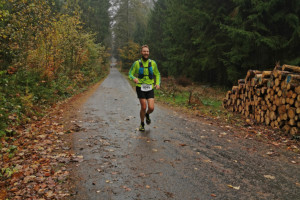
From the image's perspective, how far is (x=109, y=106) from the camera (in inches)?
414

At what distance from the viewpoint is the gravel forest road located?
3451 millimetres

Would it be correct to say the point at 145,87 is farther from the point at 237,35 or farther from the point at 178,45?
the point at 178,45

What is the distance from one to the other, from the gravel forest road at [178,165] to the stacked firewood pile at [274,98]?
1.35 metres

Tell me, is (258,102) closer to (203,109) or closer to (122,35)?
(203,109)

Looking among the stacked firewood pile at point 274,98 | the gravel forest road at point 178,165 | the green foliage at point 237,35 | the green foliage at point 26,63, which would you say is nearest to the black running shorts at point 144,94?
the gravel forest road at point 178,165

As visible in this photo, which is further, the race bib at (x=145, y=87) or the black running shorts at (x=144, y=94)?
the black running shorts at (x=144, y=94)

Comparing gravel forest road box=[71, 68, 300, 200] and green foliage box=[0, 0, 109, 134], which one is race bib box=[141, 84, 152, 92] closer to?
gravel forest road box=[71, 68, 300, 200]

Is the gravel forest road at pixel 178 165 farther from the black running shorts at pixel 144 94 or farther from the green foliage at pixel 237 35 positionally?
the green foliage at pixel 237 35

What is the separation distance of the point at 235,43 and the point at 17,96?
11.7 metres

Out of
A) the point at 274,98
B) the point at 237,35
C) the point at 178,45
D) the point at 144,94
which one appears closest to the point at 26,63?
the point at 144,94

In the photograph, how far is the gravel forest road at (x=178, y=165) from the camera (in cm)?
345

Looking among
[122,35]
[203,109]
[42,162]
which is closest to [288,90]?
[203,109]

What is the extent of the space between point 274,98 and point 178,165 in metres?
4.55

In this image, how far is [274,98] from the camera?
7.11 m
